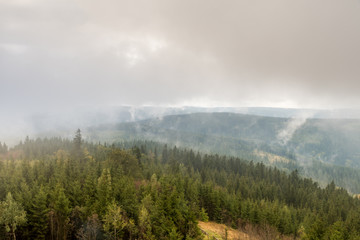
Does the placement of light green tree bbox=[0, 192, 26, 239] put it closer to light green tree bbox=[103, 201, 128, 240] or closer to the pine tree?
the pine tree

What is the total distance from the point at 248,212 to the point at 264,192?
5579cm

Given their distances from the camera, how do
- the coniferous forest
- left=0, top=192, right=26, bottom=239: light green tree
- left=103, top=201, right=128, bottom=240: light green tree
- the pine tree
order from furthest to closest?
the pine tree < the coniferous forest < left=103, top=201, right=128, bottom=240: light green tree < left=0, top=192, right=26, bottom=239: light green tree

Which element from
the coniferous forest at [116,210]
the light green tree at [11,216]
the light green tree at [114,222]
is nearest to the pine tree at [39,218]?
the coniferous forest at [116,210]

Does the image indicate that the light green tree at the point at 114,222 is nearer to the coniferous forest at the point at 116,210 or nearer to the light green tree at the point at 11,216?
the coniferous forest at the point at 116,210

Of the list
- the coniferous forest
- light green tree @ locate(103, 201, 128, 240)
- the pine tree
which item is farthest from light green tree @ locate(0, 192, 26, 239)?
light green tree @ locate(103, 201, 128, 240)

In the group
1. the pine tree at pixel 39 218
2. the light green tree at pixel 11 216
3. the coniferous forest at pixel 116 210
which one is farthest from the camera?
the pine tree at pixel 39 218

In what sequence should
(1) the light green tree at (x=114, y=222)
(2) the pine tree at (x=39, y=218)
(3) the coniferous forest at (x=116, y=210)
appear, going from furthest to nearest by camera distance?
(2) the pine tree at (x=39, y=218)
(3) the coniferous forest at (x=116, y=210)
(1) the light green tree at (x=114, y=222)

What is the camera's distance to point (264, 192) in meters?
127

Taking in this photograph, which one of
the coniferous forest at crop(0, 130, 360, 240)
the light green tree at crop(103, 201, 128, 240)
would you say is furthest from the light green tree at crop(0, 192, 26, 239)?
the light green tree at crop(103, 201, 128, 240)

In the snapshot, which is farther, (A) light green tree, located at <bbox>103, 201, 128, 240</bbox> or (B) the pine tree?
(B) the pine tree

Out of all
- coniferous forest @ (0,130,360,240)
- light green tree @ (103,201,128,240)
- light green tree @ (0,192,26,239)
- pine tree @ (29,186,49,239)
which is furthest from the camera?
pine tree @ (29,186,49,239)

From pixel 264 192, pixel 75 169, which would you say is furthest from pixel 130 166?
pixel 264 192

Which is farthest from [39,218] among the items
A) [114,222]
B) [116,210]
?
[114,222]

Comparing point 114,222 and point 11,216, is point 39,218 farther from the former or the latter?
point 114,222
